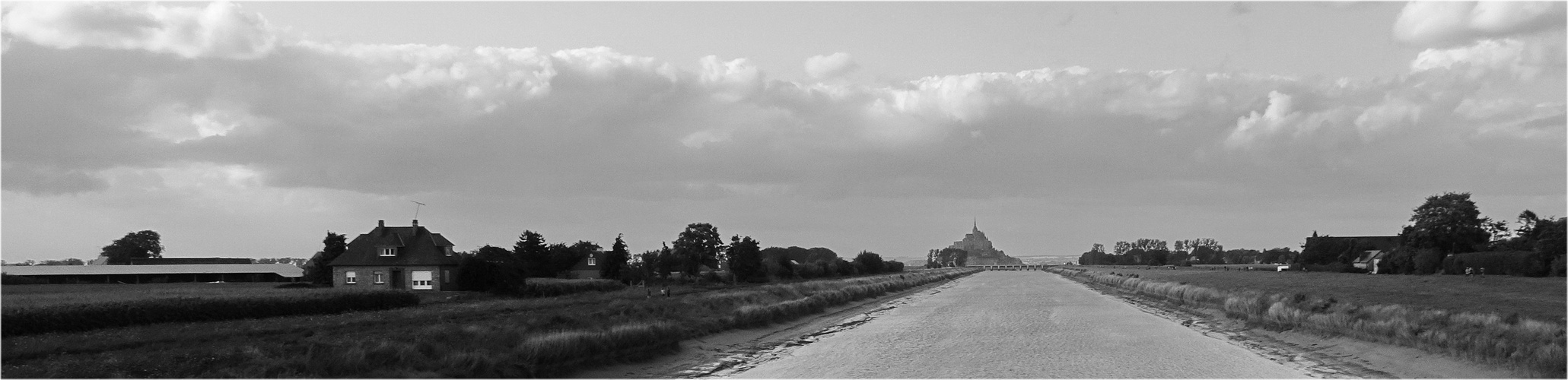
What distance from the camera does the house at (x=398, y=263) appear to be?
2015 inches

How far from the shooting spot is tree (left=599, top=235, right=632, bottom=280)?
7531 centimetres

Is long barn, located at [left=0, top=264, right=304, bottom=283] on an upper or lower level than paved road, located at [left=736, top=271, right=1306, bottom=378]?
upper

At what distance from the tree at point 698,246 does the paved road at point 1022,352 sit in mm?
54566

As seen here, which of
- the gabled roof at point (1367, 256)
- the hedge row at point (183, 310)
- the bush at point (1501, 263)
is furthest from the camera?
the gabled roof at point (1367, 256)

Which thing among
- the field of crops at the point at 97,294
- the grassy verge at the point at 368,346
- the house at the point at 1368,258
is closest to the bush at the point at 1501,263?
the house at the point at 1368,258

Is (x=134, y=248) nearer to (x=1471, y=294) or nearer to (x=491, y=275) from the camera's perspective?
(x=491, y=275)

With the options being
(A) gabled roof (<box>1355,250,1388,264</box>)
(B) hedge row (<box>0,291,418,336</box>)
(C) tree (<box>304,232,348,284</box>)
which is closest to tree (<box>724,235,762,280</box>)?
(C) tree (<box>304,232,348,284</box>)

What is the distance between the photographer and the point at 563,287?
2248 inches

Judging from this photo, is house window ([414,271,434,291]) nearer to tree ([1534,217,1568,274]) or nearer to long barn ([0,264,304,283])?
long barn ([0,264,304,283])

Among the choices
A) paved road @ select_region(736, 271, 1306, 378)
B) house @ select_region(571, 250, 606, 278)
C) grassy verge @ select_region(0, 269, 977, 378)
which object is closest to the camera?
grassy verge @ select_region(0, 269, 977, 378)

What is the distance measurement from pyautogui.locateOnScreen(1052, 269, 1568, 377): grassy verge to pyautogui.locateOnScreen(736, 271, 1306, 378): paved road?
8.50 feet

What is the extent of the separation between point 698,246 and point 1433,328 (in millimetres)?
74434

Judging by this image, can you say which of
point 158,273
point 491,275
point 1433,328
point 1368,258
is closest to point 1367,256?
point 1368,258

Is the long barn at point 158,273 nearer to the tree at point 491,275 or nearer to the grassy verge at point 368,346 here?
the tree at point 491,275
